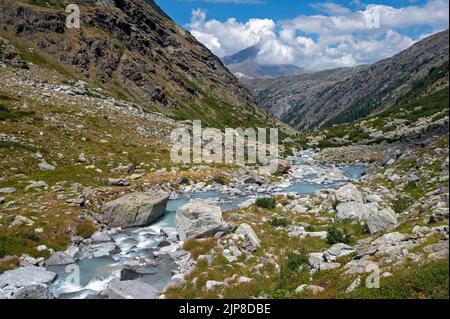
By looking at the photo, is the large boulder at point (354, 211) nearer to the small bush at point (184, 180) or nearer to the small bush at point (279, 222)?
the small bush at point (279, 222)

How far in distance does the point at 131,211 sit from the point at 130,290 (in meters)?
12.9

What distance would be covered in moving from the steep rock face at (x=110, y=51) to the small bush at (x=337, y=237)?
3423 inches

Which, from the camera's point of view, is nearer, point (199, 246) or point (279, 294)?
point (279, 294)

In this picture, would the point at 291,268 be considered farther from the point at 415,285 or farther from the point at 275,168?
the point at 275,168

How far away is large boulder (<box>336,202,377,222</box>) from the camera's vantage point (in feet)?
93.6

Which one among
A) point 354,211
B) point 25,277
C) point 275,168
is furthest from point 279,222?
point 275,168

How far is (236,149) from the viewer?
79125mm

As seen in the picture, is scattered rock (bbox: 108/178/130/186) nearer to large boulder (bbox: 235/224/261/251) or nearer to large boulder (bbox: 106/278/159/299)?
large boulder (bbox: 235/224/261/251)

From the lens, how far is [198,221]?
2727 cm

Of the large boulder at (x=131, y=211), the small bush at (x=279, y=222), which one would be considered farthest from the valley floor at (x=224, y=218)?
the large boulder at (x=131, y=211)

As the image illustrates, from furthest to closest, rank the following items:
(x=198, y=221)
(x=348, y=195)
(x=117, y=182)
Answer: (x=117, y=182), (x=348, y=195), (x=198, y=221)

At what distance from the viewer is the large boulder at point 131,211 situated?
3073 centimetres

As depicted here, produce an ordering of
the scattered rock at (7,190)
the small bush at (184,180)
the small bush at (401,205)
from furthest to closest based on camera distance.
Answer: the small bush at (184,180) → the scattered rock at (7,190) → the small bush at (401,205)
